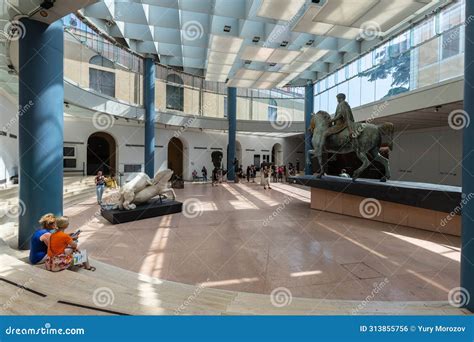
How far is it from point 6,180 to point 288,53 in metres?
13.7

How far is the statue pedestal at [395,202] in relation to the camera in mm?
6340

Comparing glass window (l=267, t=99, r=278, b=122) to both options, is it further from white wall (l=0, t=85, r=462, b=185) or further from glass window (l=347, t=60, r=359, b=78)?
glass window (l=347, t=60, r=359, b=78)

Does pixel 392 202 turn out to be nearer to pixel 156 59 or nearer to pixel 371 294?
pixel 371 294

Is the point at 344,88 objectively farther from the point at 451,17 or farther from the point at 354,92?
the point at 451,17

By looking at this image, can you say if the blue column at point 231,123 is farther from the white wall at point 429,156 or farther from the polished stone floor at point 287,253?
the polished stone floor at point 287,253

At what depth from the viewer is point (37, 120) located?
4.77 metres

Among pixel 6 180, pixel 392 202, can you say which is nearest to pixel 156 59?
pixel 6 180

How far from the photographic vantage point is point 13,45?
5629mm

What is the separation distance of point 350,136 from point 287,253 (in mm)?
5122

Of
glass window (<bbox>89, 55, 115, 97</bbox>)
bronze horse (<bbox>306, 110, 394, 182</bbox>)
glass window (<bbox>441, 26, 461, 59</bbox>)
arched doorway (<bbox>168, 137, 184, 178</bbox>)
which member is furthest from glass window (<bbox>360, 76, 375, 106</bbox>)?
glass window (<bbox>89, 55, 115, 97</bbox>)
